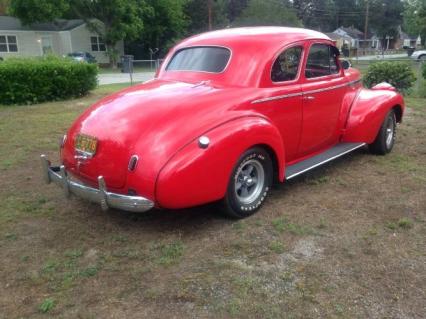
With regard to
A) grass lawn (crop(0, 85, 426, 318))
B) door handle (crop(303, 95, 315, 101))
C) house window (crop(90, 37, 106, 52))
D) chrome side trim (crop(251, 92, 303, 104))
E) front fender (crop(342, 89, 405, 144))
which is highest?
house window (crop(90, 37, 106, 52))

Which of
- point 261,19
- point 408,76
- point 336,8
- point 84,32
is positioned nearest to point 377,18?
point 336,8

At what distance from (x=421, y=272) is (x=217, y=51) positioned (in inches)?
116

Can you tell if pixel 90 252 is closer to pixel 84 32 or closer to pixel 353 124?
pixel 353 124

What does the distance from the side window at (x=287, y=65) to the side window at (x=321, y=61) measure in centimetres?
19

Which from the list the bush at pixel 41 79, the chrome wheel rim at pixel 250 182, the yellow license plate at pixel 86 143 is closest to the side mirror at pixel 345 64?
the chrome wheel rim at pixel 250 182

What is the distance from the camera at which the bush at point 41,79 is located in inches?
466

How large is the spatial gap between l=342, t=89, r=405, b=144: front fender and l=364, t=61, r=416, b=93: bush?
707 cm

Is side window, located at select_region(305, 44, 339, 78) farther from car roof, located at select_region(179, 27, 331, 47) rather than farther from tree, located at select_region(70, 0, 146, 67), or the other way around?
tree, located at select_region(70, 0, 146, 67)

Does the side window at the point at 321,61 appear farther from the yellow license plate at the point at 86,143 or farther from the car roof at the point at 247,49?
the yellow license plate at the point at 86,143

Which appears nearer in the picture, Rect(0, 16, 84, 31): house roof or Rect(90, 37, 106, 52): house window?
Rect(0, 16, 84, 31): house roof

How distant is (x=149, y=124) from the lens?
376cm

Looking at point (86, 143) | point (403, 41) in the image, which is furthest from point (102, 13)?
point (403, 41)

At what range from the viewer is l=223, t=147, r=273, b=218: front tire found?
4.02m

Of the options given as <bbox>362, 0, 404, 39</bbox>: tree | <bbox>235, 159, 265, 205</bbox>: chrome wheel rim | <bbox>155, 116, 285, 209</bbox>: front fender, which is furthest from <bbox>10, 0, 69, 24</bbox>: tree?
<bbox>362, 0, 404, 39</bbox>: tree
